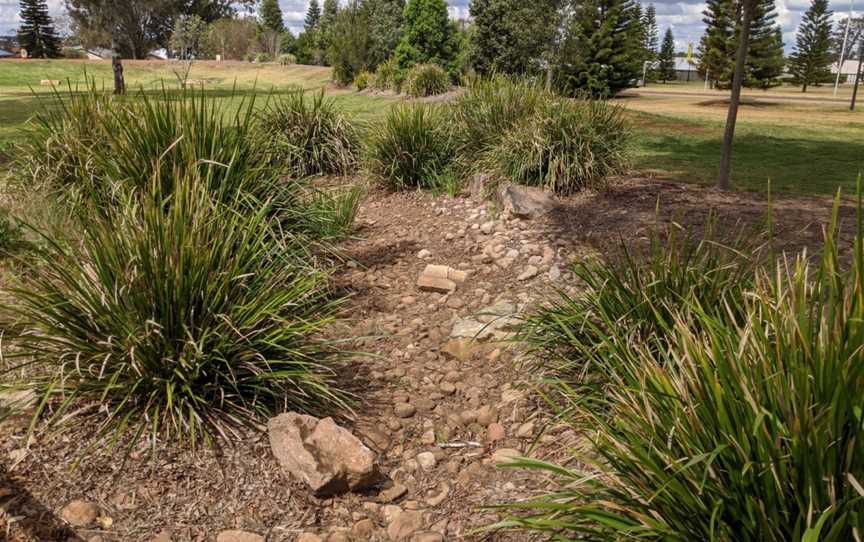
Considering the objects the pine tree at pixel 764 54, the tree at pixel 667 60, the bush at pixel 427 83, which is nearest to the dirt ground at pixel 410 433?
the bush at pixel 427 83

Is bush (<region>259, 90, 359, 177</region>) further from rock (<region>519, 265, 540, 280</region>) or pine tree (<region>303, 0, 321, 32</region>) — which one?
pine tree (<region>303, 0, 321, 32</region>)

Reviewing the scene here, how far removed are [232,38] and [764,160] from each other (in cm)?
5126

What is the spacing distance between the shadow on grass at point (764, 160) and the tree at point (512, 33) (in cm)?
1034

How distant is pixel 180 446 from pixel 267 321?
29.7 inches

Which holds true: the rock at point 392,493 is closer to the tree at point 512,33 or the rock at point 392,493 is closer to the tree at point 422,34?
the tree at point 512,33

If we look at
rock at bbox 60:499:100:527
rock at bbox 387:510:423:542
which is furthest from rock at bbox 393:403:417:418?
rock at bbox 60:499:100:527

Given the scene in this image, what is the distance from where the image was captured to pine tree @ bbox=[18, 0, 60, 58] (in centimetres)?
6098

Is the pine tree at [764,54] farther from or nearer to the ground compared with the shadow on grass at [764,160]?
farther from the ground

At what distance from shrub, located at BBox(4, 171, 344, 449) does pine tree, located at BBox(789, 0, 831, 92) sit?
56.2 m

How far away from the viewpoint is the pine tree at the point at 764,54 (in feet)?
118

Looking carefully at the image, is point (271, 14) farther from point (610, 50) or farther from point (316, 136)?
point (316, 136)

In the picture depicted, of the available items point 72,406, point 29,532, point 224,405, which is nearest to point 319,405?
point 224,405

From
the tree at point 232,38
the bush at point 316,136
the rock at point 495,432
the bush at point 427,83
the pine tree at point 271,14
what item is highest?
→ the pine tree at point 271,14

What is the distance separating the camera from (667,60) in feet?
262
